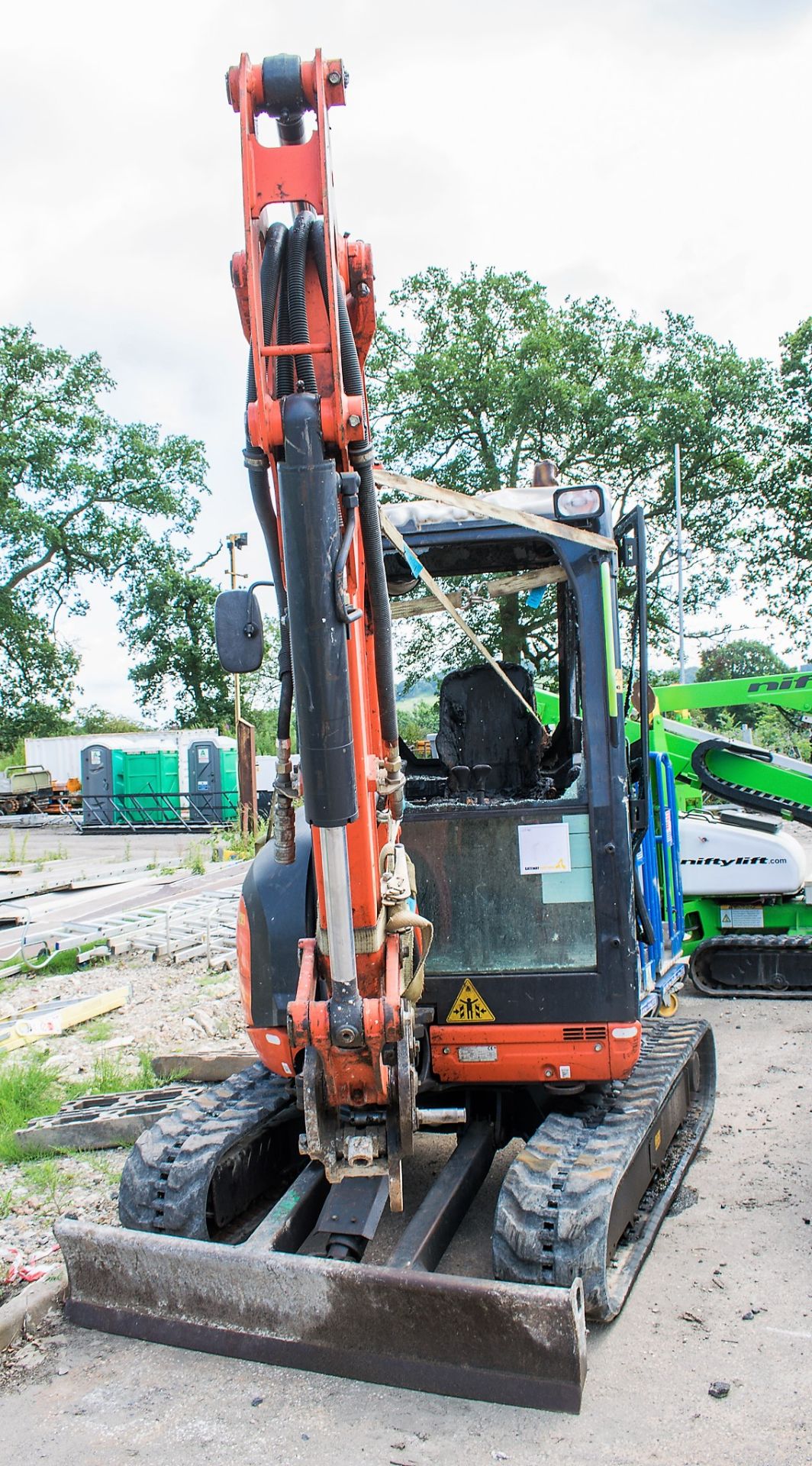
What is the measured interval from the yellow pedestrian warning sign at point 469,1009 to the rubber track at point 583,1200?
453 mm

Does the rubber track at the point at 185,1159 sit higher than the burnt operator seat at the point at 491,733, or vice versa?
the burnt operator seat at the point at 491,733

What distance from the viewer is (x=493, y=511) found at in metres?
3.87

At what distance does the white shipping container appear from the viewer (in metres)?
36.4

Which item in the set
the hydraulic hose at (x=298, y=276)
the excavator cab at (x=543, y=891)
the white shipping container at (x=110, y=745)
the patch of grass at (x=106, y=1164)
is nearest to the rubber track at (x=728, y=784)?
the excavator cab at (x=543, y=891)

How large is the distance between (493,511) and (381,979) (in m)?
1.68

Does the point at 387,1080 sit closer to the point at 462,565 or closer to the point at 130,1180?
the point at 130,1180

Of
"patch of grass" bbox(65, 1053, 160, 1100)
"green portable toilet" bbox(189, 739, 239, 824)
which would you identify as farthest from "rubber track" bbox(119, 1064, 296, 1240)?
"green portable toilet" bbox(189, 739, 239, 824)

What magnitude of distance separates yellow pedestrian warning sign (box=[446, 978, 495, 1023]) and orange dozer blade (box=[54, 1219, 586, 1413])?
100 cm

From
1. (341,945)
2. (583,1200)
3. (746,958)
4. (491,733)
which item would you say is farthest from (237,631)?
(746,958)

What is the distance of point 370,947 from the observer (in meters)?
3.36

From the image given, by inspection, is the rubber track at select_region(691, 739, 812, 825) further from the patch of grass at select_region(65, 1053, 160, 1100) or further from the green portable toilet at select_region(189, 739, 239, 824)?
the green portable toilet at select_region(189, 739, 239, 824)

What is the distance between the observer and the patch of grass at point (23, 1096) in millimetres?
5762

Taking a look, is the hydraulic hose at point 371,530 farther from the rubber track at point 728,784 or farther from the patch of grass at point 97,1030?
the rubber track at point 728,784

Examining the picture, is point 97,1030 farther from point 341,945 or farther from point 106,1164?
point 341,945
